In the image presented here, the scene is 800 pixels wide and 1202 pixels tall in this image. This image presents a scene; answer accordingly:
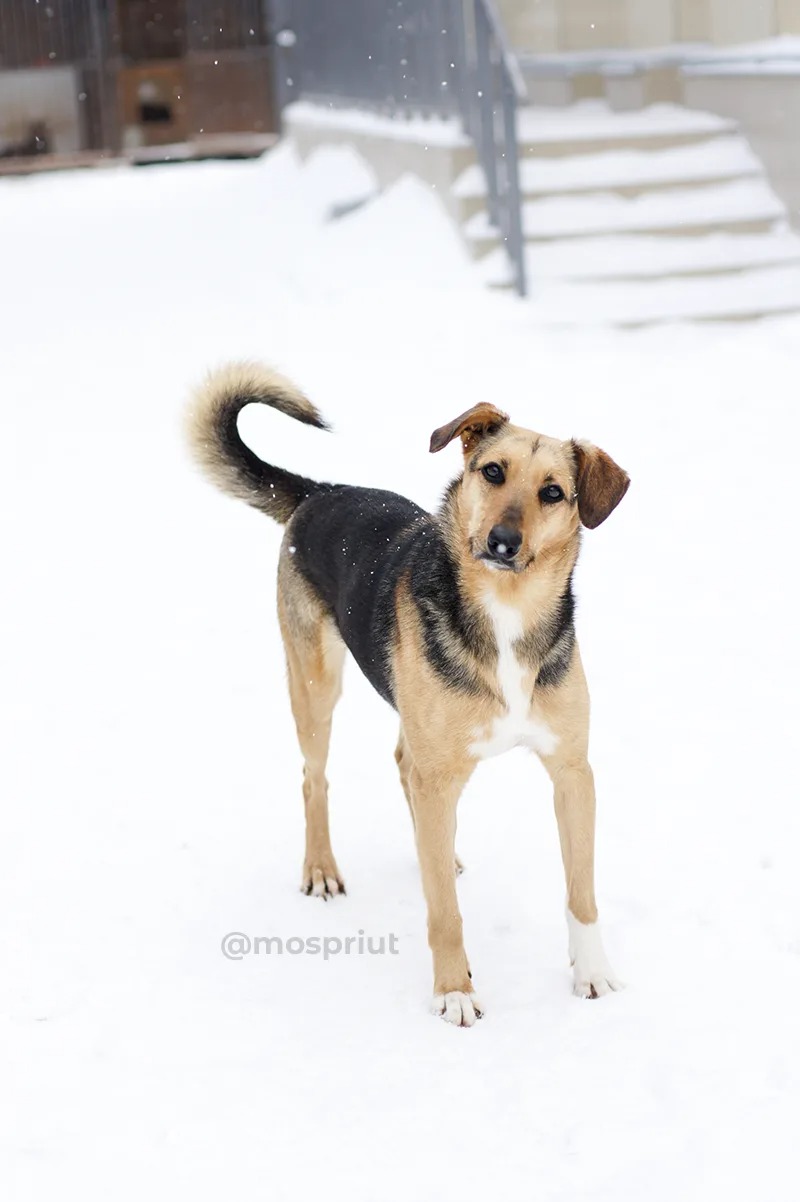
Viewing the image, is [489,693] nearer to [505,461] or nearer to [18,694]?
[505,461]

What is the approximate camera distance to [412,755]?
3314mm

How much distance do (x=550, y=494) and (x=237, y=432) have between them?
1.29m

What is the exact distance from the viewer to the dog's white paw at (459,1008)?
3311 mm

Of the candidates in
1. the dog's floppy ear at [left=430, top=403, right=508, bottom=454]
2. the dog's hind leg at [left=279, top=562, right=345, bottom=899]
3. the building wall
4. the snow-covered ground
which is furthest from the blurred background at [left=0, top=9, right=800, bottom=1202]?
the building wall

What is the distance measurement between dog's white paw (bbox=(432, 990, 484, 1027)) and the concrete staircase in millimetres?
7248

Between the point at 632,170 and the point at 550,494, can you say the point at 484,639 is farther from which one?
the point at 632,170

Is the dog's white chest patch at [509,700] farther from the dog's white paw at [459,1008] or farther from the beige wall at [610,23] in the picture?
the beige wall at [610,23]

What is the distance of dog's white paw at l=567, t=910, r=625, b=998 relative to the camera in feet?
11.1

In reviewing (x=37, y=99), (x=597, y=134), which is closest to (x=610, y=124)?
(x=597, y=134)

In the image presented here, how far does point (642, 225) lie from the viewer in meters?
10.7

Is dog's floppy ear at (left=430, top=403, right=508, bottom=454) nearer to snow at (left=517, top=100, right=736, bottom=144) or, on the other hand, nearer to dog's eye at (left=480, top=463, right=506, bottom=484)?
dog's eye at (left=480, top=463, right=506, bottom=484)

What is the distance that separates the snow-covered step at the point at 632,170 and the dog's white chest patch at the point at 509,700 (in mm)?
8070

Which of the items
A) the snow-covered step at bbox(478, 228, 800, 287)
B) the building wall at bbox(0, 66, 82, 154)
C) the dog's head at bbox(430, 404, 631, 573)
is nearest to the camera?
the dog's head at bbox(430, 404, 631, 573)

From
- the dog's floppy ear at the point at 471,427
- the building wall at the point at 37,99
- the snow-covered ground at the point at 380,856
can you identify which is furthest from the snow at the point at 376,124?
the dog's floppy ear at the point at 471,427
